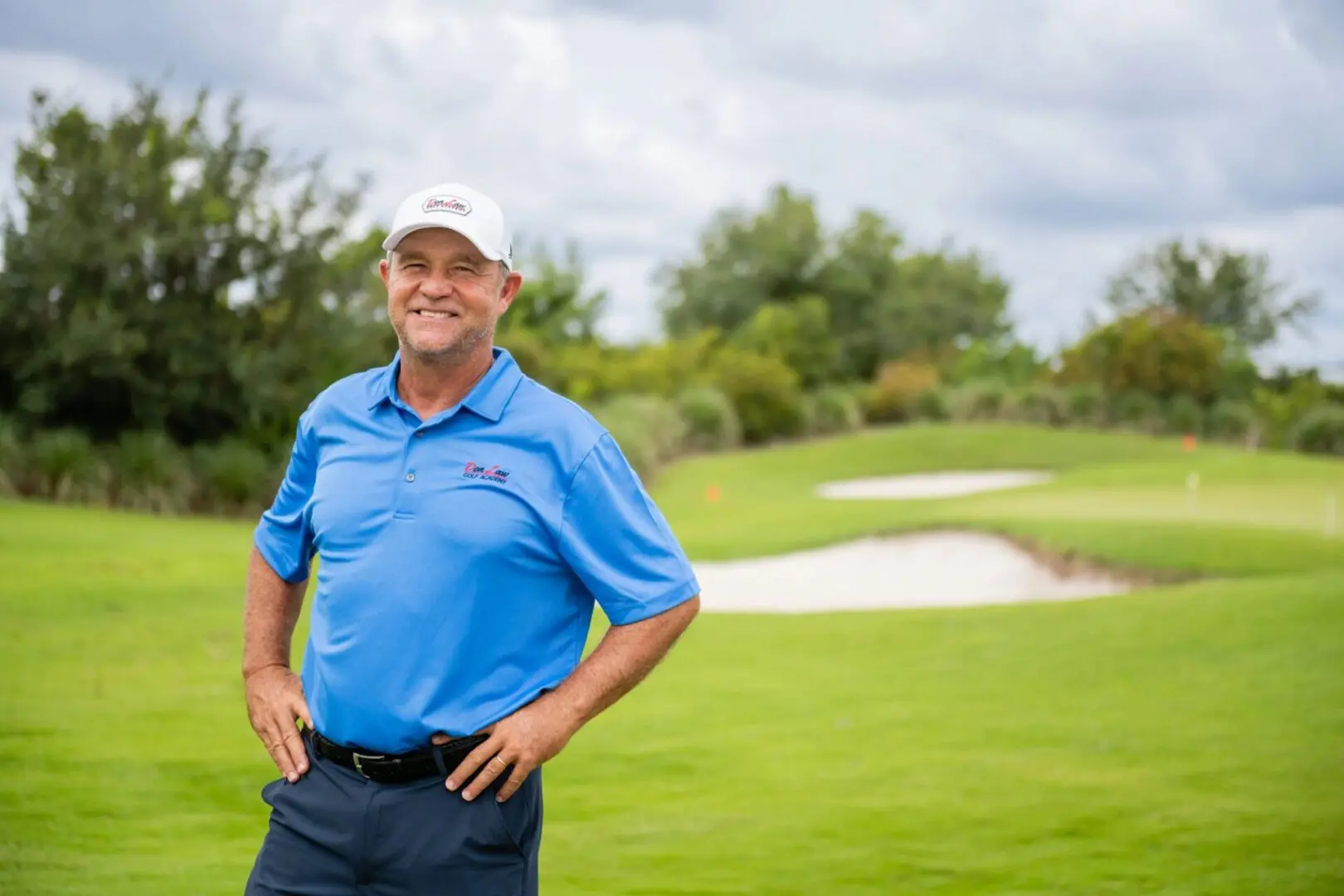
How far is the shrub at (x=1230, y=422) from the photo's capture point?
150 feet

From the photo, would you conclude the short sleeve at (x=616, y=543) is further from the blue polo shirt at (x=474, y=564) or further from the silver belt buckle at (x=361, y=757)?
the silver belt buckle at (x=361, y=757)

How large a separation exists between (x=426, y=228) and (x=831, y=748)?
548 centimetres

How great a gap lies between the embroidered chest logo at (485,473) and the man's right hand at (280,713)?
63cm

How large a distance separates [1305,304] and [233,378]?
213 feet

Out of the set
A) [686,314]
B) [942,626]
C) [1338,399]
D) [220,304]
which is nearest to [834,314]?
[686,314]

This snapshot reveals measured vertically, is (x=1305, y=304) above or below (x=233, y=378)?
above

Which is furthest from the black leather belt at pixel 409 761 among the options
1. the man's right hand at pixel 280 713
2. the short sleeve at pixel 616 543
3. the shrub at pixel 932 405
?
the shrub at pixel 932 405

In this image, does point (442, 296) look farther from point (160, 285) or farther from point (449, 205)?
point (160, 285)

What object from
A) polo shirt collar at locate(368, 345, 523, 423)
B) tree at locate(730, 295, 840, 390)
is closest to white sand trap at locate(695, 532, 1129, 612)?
→ polo shirt collar at locate(368, 345, 523, 423)

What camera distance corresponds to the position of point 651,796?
7.11 meters

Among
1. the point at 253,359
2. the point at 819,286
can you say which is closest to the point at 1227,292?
the point at 819,286

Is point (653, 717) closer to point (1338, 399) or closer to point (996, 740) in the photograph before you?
point (996, 740)

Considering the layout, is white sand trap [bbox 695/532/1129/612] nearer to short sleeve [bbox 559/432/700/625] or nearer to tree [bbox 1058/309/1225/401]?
short sleeve [bbox 559/432/700/625]

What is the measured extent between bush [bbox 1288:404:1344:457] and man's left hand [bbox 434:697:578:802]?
41.3m
